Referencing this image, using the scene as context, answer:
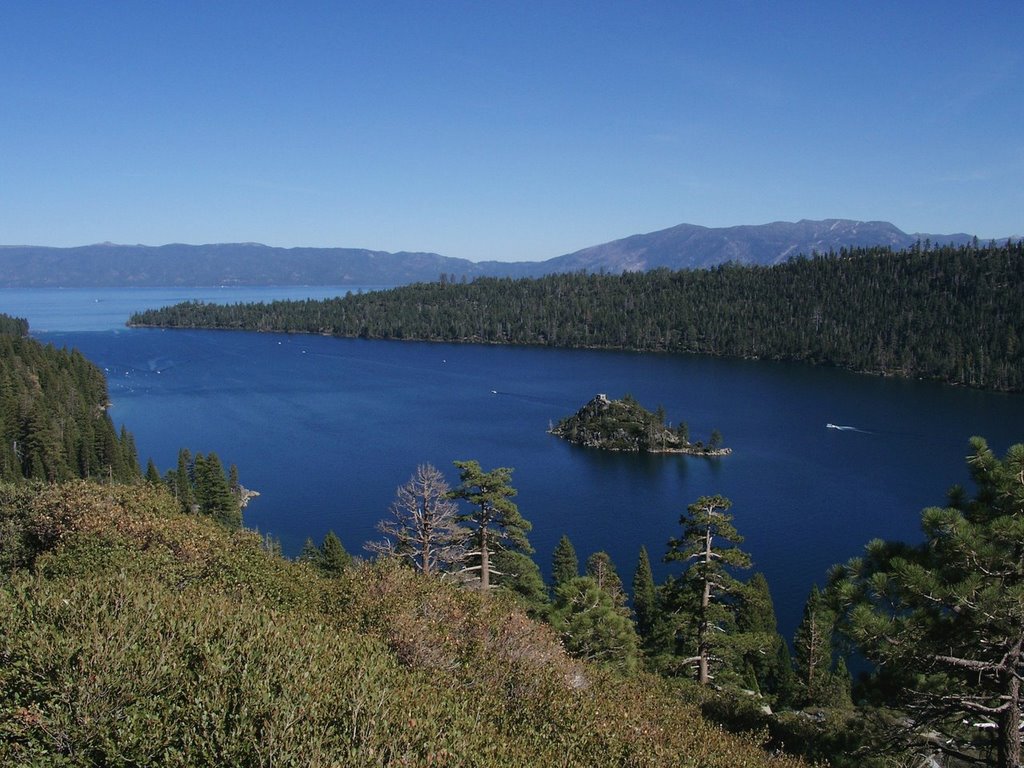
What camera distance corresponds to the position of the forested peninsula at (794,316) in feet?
405

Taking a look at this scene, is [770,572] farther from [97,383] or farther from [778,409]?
[97,383]

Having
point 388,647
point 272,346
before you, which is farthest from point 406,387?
point 388,647

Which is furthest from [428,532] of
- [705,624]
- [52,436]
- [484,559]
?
[52,436]

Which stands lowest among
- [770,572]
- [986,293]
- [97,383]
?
[770,572]

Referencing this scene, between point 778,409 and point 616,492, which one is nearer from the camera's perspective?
point 616,492

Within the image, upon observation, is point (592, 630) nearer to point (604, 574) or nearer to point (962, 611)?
point (962, 611)

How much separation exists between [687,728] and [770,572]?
116 feet

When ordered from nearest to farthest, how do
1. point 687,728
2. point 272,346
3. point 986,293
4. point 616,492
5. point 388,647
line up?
point 687,728, point 388,647, point 616,492, point 986,293, point 272,346

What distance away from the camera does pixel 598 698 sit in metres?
10.9

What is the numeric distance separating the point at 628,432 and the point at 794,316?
90.2 metres

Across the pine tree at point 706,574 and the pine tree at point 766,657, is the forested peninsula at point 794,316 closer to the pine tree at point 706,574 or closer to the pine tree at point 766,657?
the pine tree at point 766,657

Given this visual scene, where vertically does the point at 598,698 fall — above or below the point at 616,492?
above

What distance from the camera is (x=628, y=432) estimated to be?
78.4m

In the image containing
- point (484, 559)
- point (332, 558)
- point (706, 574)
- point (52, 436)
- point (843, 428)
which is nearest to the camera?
point (706, 574)
